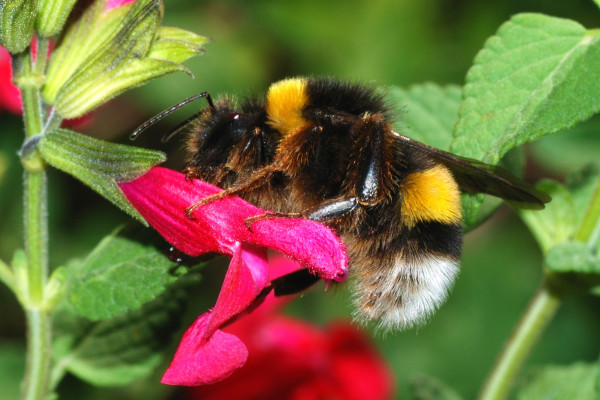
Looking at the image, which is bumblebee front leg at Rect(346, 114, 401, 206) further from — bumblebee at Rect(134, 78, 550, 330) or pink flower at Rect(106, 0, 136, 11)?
pink flower at Rect(106, 0, 136, 11)

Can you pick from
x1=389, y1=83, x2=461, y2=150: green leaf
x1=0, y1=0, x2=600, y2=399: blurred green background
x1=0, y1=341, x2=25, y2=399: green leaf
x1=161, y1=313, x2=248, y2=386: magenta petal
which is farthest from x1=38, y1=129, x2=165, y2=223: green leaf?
x1=0, y1=0, x2=600, y2=399: blurred green background

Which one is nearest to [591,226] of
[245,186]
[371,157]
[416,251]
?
[416,251]

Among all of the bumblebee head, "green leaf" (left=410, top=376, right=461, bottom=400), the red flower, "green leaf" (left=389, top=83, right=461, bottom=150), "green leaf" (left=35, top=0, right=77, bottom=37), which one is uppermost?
"green leaf" (left=35, top=0, right=77, bottom=37)

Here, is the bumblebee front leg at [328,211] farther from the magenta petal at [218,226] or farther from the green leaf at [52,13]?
the green leaf at [52,13]

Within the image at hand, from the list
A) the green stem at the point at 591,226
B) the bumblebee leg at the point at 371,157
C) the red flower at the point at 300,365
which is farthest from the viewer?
the red flower at the point at 300,365

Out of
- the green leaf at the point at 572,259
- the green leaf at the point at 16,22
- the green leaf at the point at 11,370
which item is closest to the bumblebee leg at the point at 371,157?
the green leaf at the point at 572,259

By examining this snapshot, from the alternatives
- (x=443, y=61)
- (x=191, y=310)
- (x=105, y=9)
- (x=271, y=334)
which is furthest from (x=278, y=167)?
(x=443, y=61)

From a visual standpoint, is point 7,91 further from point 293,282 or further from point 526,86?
point 526,86
